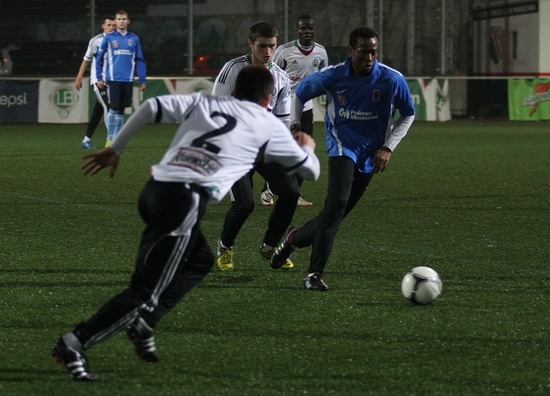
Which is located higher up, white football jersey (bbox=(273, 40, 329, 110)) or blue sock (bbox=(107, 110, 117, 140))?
white football jersey (bbox=(273, 40, 329, 110))

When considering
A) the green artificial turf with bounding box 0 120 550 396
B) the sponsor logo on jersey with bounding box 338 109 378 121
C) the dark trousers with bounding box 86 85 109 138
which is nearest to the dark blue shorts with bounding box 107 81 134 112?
the dark trousers with bounding box 86 85 109 138

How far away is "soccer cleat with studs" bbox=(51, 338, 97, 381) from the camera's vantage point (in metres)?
4.75

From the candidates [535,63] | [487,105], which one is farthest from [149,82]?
[535,63]

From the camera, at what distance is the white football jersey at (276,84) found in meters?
7.95

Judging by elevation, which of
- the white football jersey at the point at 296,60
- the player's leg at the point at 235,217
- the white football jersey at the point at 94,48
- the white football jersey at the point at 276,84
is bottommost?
the player's leg at the point at 235,217

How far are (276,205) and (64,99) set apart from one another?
2003 cm

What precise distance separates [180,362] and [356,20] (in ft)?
89.7

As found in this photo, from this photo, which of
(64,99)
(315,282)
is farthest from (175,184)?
(64,99)

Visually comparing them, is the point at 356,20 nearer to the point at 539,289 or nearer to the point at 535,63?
the point at 535,63

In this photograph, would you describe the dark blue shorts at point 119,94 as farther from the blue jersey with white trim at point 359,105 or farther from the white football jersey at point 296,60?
the blue jersey with white trim at point 359,105

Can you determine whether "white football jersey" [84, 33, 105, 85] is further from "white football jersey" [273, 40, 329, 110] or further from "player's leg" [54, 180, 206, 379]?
"player's leg" [54, 180, 206, 379]

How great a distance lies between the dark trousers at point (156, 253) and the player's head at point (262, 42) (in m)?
2.98

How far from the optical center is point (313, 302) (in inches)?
262

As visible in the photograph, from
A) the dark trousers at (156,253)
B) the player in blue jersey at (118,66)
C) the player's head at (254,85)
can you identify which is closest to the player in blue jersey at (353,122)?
the player's head at (254,85)
